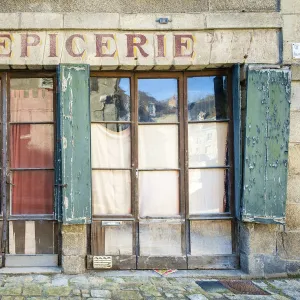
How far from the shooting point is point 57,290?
433 centimetres

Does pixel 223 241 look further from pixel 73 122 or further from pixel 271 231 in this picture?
pixel 73 122

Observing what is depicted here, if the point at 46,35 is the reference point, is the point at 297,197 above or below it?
below

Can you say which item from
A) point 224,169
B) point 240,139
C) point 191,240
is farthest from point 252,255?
point 240,139

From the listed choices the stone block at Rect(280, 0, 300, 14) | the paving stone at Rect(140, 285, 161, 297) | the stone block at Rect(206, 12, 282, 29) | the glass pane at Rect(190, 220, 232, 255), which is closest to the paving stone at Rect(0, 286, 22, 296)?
the paving stone at Rect(140, 285, 161, 297)

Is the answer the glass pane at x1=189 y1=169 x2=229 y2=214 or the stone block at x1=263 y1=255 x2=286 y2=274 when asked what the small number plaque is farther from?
the stone block at x1=263 y1=255 x2=286 y2=274

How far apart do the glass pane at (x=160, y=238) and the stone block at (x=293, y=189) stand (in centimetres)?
153

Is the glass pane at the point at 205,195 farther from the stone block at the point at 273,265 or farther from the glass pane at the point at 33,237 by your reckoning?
the glass pane at the point at 33,237

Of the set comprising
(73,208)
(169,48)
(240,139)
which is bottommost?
(73,208)

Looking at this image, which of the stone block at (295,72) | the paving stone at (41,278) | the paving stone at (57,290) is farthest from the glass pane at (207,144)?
the paving stone at (41,278)

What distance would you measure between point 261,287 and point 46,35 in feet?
13.7

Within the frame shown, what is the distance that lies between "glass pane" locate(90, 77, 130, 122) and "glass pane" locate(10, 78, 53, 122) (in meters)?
0.60

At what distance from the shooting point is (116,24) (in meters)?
4.89

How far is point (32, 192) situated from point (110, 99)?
1650mm

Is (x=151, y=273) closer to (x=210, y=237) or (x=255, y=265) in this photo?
(x=210, y=237)
